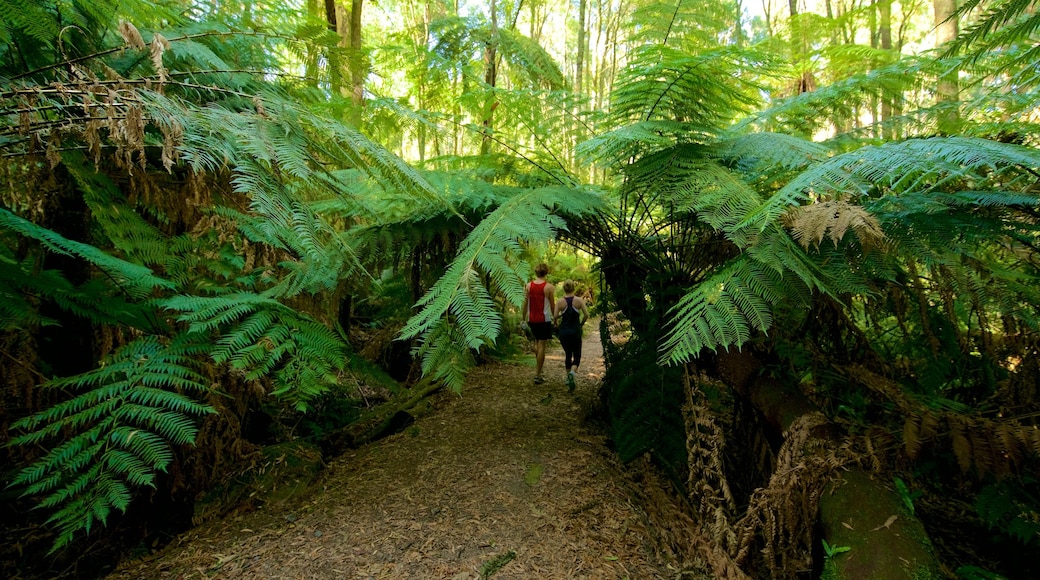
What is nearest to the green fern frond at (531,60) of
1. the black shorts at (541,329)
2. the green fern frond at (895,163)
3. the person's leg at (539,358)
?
the black shorts at (541,329)

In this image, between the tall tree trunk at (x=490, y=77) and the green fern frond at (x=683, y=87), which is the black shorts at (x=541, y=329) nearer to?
the tall tree trunk at (x=490, y=77)

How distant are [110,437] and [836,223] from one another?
277 centimetres

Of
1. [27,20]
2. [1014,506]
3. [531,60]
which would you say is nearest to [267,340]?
[27,20]

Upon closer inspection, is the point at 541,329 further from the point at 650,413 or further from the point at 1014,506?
the point at 1014,506

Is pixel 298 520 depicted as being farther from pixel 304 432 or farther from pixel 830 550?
pixel 830 550

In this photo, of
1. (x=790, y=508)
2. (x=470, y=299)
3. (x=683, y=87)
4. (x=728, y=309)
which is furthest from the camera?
(x=683, y=87)

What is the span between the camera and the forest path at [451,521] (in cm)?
209

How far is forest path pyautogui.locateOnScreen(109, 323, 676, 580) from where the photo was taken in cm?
209

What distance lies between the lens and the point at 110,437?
159 cm

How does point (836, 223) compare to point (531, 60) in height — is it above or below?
below

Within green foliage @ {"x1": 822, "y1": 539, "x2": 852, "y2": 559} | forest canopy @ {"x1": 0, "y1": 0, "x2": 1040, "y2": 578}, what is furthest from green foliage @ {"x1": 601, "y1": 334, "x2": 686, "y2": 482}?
green foliage @ {"x1": 822, "y1": 539, "x2": 852, "y2": 559}

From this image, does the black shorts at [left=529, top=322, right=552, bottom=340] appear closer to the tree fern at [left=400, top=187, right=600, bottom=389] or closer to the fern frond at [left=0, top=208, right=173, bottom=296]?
the tree fern at [left=400, top=187, right=600, bottom=389]

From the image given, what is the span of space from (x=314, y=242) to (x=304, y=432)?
8.47 ft

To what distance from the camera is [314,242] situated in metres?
1.58
